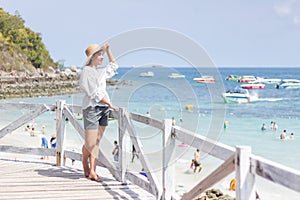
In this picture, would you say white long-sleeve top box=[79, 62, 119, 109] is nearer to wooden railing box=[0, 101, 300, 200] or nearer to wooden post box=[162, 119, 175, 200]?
wooden railing box=[0, 101, 300, 200]

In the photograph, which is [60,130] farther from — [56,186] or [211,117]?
[211,117]

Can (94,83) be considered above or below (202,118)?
above

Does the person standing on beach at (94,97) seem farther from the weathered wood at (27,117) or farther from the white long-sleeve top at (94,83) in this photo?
the weathered wood at (27,117)

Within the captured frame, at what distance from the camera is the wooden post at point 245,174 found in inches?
114

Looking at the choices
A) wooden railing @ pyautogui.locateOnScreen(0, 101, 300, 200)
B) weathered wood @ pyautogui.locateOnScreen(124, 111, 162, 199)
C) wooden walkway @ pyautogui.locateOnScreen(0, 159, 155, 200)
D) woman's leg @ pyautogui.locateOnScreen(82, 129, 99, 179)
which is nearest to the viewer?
wooden railing @ pyautogui.locateOnScreen(0, 101, 300, 200)

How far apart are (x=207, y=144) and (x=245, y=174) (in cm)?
71

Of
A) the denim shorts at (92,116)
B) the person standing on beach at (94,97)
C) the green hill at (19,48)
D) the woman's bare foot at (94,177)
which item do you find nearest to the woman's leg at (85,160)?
the person standing on beach at (94,97)

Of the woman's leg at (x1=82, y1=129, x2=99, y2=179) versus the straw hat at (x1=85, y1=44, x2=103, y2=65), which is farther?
the woman's leg at (x1=82, y1=129, x2=99, y2=179)

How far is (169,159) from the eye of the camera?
4.39m

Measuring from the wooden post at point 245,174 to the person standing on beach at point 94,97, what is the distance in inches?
99.4

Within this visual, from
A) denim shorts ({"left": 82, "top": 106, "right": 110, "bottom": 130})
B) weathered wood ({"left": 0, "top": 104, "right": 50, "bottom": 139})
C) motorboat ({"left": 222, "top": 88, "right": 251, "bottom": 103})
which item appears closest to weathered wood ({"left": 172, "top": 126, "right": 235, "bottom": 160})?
denim shorts ({"left": 82, "top": 106, "right": 110, "bottom": 130})

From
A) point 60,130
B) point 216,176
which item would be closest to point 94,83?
point 60,130

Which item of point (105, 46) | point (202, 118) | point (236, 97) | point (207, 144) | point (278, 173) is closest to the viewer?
point (278, 173)

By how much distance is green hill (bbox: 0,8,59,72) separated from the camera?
220ft
